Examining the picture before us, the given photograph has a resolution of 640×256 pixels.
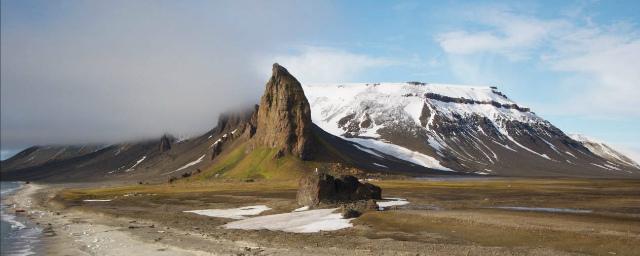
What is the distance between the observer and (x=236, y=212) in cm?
7250

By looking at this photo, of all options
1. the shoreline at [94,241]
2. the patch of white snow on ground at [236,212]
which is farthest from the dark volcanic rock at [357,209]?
the shoreline at [94,241]

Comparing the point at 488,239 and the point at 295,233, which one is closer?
the point at 488,239

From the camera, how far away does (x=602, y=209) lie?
2472 inches

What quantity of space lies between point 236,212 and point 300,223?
2048 cm

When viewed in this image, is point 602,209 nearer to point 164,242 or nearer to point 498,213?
point 498,213

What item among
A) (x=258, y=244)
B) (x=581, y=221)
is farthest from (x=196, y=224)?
(x=581, y=221)

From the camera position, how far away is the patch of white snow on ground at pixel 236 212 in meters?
68.2

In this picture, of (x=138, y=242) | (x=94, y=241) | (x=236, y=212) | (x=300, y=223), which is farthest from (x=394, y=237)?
(x=236, y=212)

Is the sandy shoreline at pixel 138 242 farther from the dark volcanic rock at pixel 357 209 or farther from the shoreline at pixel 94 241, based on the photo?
the dark volcanic rock at pixel 357 209

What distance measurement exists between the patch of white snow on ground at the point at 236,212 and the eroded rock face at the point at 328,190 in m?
5.90

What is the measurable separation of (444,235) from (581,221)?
1402 cm

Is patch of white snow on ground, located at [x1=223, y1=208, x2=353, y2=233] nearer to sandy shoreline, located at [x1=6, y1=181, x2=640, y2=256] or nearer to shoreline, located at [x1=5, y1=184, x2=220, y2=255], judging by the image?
sandy shoreline, located at [x1=6, y1=181, x2=640, y2=256]

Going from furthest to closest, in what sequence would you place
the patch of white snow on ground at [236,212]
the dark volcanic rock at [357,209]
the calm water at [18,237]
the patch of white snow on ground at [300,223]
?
the patch of white snow on ground at [236,212] → the dark volcanic rock at [357,209] → the patch of white snow on ground at [300,223] → the calm water at [18,237]

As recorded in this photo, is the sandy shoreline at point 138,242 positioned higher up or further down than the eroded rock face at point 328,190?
further down
